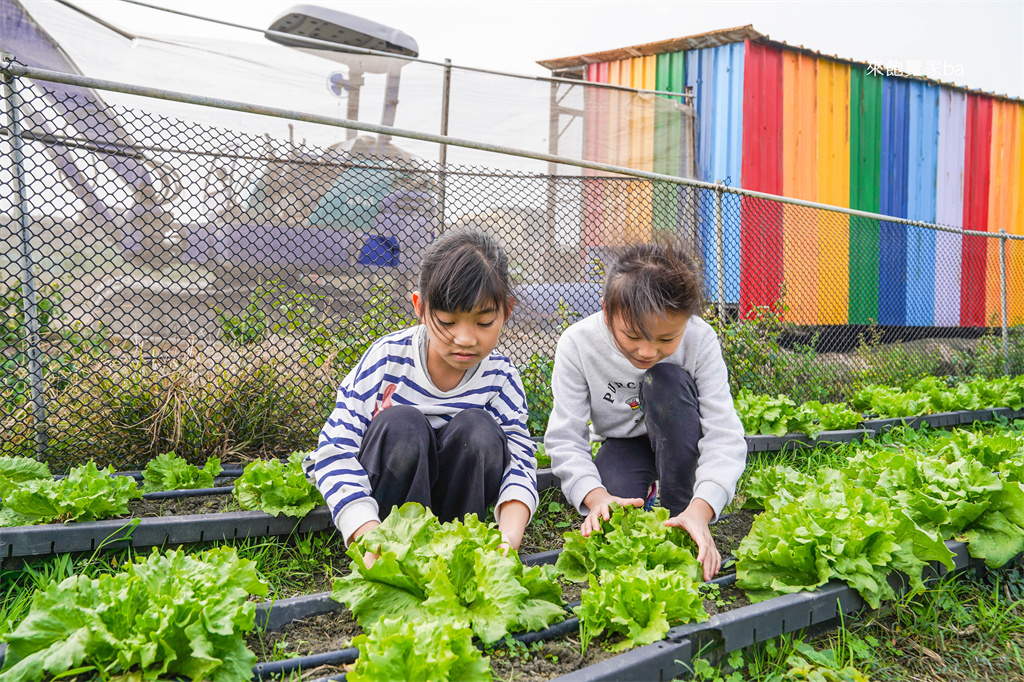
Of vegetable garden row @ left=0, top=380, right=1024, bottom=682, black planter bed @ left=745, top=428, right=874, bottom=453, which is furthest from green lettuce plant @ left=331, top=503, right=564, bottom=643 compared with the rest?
black planter bed @ left=745, top=428, right=874, bottom=453

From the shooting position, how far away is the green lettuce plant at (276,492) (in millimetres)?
2270

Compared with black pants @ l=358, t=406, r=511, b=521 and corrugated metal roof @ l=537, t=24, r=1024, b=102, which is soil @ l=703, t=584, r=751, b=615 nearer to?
black pants @ l=358, t=406, r=511, b=521

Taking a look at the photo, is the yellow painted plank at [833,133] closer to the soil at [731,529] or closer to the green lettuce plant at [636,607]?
the soil at [731,529]

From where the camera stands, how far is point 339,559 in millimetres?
2258

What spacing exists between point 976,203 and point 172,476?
9958mm

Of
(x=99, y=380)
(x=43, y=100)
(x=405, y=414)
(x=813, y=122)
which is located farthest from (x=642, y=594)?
(x=813, y=122)

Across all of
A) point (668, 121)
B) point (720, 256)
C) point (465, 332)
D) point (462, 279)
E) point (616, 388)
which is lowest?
point (616, 388)

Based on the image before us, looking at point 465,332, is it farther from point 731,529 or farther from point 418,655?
point 731,529

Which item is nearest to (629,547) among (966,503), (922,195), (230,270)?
(966,503)

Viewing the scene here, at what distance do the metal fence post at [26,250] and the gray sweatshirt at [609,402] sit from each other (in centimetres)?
203

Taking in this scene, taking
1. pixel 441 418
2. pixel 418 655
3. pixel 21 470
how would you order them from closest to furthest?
pixel 418 655 < pixel 441 418 < pixel 21 470

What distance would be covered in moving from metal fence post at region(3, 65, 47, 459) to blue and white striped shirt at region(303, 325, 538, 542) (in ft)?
4.07

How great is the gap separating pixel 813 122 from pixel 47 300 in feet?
24.4

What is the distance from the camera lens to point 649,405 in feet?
7.68
